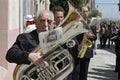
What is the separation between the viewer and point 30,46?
3926 mm

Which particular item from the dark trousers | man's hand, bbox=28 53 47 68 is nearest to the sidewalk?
the dark trousers

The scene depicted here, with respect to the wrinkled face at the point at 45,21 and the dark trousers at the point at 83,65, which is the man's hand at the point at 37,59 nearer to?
the wrinkled face at the point at 45,21

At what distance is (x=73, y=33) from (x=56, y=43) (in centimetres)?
22

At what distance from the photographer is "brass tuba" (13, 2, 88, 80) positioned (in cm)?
373

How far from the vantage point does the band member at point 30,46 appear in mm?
3647

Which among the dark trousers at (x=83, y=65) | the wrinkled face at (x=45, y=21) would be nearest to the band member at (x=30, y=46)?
the wrinkled face at (x=45, y=21)

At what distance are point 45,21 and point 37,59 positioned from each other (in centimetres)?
34

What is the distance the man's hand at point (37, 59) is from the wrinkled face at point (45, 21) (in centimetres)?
24

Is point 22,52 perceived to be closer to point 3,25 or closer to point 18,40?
point 18,40

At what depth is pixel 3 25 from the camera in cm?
841

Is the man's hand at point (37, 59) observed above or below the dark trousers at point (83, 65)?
above

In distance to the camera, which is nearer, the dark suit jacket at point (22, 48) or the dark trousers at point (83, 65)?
the dark suit jacket at point (22, 48)

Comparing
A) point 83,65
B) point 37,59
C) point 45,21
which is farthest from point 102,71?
point 37,59

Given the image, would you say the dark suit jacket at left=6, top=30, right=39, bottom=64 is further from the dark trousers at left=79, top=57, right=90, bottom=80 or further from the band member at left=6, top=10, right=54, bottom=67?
the dark trousers at left=79, top=57, right=90, bottom=80
